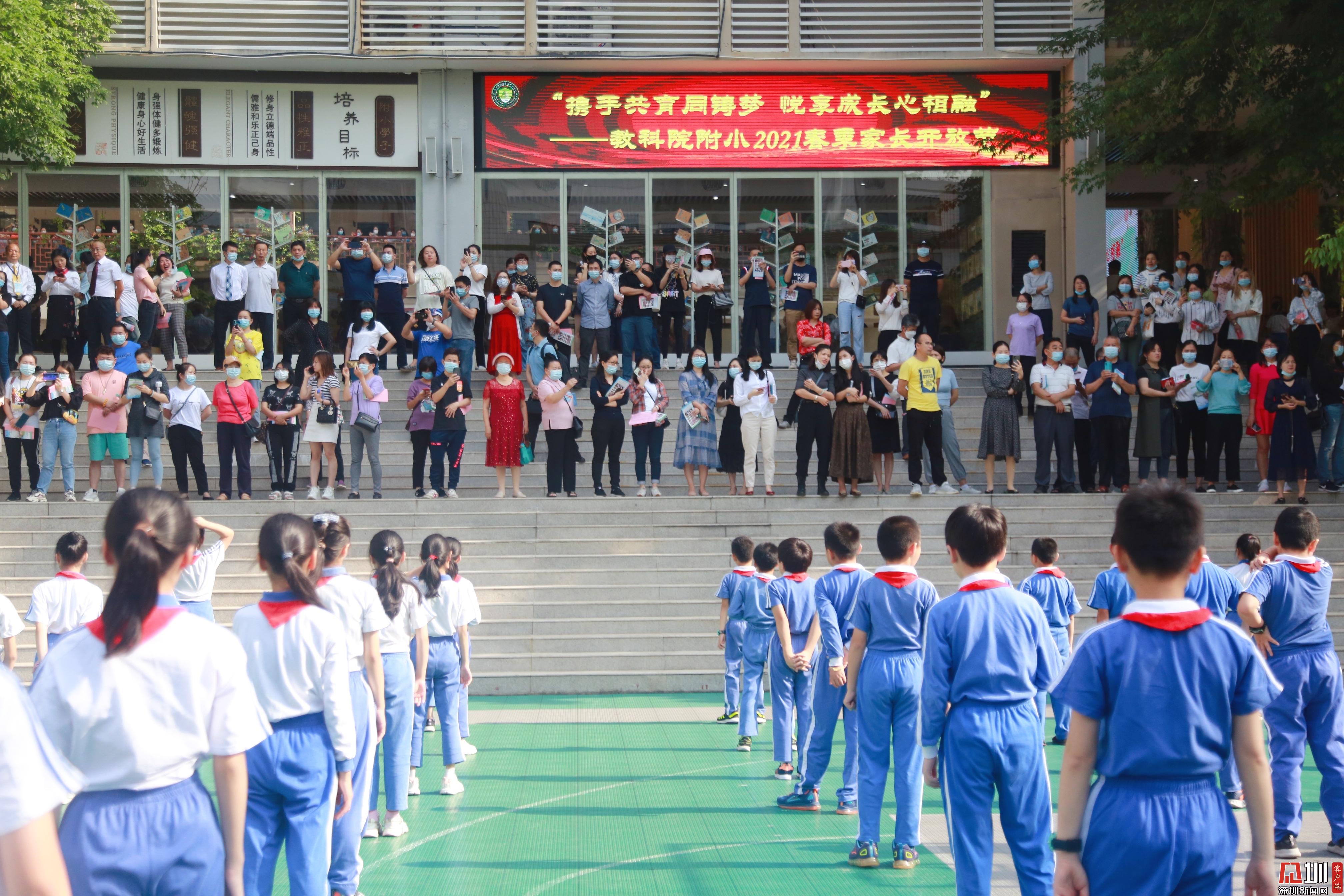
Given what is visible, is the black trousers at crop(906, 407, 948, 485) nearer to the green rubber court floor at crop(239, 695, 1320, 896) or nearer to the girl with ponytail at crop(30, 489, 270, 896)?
the green rubber court floor at crop(239, 695, 1320, 896)

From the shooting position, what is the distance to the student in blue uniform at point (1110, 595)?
23.9 ft

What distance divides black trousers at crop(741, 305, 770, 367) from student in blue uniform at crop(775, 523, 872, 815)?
11.3m

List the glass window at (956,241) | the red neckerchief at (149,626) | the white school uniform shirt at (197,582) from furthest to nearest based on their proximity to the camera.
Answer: the glass window at (956,241)
the white school uniform shirt at (197,582)
the red neckerchief at (149,626)

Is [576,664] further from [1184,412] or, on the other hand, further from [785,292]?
[785,292]

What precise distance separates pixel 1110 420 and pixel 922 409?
90.7 inches

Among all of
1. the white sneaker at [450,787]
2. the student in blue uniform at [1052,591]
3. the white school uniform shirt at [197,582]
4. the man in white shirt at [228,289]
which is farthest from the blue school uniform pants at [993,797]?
the man in white shirt at [228,289]

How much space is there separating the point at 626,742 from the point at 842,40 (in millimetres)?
14901

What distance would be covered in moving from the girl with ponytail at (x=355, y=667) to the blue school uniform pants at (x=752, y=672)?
3.73 meters

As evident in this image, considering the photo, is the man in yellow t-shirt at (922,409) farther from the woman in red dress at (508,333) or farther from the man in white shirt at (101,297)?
the man in white shirt at (101,297)

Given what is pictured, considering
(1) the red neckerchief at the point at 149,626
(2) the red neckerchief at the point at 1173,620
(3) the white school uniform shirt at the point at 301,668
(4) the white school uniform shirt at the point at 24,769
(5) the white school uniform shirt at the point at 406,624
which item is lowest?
(5) the white school uniform shirt at the point at 406,624

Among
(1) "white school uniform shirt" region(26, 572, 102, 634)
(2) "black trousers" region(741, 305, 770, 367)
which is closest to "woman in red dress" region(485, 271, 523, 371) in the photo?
(2) "black trousers" region(741, 305, 770, 367)

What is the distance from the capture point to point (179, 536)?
306 centimetres

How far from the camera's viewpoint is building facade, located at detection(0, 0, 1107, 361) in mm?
20578

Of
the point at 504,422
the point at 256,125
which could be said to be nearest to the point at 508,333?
the point at 504,422
